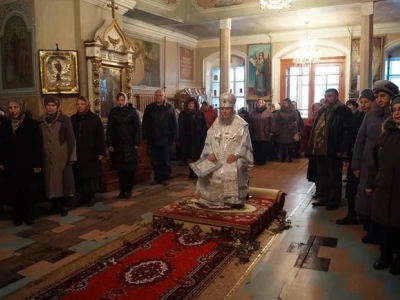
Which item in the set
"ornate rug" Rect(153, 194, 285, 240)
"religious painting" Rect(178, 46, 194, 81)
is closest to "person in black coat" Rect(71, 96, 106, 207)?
"ornate rug" Rect(153, 194, 285, 240)

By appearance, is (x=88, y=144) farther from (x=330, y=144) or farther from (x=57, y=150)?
(x=330, y=144)

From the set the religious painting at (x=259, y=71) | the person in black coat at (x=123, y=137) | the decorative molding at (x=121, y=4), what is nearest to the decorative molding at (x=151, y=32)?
the decorative molding at (x=121, y=4)

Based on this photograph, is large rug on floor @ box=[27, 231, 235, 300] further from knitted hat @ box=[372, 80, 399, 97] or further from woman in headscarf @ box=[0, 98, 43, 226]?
knitted hat @ box=[372, 80, 399, 97]

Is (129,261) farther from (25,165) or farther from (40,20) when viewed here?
(40,20)

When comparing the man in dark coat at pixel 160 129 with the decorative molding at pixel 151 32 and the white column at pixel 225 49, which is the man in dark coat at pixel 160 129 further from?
the decorative molding at pixel 151 32

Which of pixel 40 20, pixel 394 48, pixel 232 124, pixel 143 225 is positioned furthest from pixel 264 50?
pixel 143 225

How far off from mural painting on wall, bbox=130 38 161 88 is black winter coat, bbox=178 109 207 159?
377 centimetres

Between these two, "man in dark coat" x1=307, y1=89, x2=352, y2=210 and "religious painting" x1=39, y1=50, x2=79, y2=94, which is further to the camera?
"religious painting" x1=39, y1=50, x2=79, y2=94

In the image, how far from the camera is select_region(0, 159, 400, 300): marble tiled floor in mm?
3143

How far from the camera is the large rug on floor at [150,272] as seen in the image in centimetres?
304

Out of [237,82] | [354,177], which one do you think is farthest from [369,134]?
[237,82]

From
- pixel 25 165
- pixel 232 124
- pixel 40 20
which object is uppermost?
pixel 40 20

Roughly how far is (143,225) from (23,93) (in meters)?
4.17

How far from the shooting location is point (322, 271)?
3.47 m
